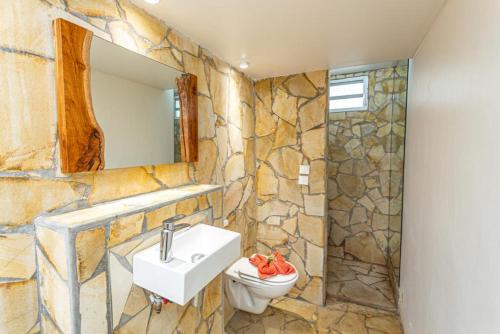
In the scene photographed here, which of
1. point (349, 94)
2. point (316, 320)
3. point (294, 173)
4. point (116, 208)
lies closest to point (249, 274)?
point (316, 320)

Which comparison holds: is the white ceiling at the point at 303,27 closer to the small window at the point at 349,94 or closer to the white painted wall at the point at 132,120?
the white painted wall at the point at 132,120

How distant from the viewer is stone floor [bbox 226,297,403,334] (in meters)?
2.41

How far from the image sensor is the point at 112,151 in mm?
1335

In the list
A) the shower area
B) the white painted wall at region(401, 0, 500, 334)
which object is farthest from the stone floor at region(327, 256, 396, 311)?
the white painted wall at region(401, 0, 500, 334)

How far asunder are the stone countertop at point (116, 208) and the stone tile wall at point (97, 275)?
0.01 metres

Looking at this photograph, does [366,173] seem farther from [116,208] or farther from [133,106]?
[116,208]

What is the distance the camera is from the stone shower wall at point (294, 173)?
2729 millimetres

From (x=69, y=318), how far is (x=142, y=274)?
31 cm

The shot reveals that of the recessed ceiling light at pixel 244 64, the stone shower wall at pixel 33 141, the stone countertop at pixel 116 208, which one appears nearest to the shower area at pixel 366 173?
the recessed ceiling light at pixel 244 64

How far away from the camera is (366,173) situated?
12.0 ft

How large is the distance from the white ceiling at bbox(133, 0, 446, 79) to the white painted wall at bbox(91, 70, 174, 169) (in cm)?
50

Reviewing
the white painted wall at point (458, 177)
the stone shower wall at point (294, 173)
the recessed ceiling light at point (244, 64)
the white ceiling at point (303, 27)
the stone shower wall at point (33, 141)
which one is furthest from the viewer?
the stone shower wall at point (294, 173)

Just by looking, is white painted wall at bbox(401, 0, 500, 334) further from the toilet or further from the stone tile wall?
the stone tile wall

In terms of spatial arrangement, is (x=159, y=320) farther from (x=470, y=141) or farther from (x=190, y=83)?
(x=470, y=141)
